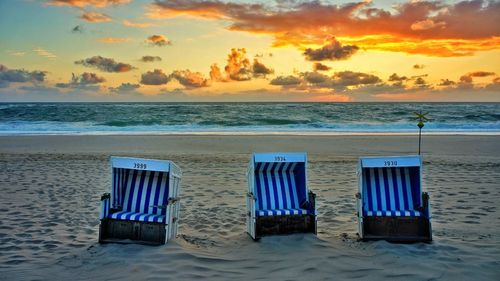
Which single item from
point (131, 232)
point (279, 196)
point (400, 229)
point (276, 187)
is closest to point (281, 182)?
point (276, 187)

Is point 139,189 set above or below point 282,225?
above

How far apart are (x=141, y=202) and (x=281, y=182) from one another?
90.3 inches

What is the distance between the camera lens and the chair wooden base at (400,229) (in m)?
6.93

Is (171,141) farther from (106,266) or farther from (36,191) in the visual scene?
(106,266)

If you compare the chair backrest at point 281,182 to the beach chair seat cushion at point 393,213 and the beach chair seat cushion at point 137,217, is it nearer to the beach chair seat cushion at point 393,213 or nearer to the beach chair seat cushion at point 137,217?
the beach chair seat cushion at point 393,213

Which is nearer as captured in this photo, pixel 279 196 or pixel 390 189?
pixel 390 189

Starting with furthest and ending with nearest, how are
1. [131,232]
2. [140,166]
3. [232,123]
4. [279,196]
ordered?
[232,123] → [279,196] → [131,232] → [140,166]

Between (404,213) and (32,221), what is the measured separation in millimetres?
6494

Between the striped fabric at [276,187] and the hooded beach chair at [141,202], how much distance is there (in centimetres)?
138

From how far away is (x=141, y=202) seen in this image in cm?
707

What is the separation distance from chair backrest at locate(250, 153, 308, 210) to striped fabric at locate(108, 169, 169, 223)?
1467 millimetres

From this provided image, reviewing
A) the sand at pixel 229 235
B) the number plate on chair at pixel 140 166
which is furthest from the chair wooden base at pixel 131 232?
the number plate on chair at pixel 140 166

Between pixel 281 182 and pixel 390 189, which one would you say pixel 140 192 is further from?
pixel 390 189

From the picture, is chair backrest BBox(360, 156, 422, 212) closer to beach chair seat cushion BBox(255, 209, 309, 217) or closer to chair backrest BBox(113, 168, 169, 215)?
beach chair seat cushion BBox(255, 209, 309, 217)
